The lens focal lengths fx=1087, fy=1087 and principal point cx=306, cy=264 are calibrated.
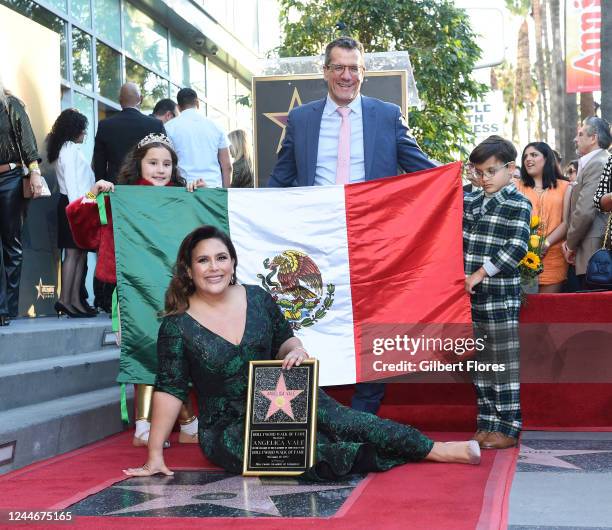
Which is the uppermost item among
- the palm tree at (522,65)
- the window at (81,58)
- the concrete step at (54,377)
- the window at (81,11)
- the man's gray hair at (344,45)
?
the palm tree at (522,65)

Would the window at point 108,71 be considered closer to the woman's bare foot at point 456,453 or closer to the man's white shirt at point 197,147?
the man's white shirt at point 197,147

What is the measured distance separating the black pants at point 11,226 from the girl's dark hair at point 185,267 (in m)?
2.66

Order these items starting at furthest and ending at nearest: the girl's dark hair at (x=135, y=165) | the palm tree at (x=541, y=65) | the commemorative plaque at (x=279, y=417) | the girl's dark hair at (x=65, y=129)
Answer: the palm tree at (x=541, y=65)
the girl's dark hair at (x=65, y=129)
the girl's dark hair at (x=135, y=165)
the commemorative plaque at (x=279, y=417)

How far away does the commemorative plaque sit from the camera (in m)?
5.06

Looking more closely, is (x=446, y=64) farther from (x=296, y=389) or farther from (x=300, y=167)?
(x=296, y=389)

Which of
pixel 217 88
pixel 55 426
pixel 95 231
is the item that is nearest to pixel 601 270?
pixel 95 231

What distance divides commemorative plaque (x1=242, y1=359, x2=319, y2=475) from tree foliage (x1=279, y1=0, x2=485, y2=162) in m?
11.3

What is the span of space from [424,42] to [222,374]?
40.4 feet

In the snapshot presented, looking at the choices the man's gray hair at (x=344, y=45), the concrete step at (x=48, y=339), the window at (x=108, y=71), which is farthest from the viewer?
the window at (x=108, y=71)

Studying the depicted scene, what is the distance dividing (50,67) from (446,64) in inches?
302

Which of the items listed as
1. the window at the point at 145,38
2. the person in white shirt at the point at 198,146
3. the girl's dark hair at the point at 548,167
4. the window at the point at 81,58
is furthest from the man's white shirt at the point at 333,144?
the window at the point at 145,38

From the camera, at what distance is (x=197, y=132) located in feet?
29.3

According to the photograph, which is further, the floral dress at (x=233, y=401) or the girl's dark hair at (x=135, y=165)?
the girl's dark hair at (x=135, y=165)

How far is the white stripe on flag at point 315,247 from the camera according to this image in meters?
6.22
